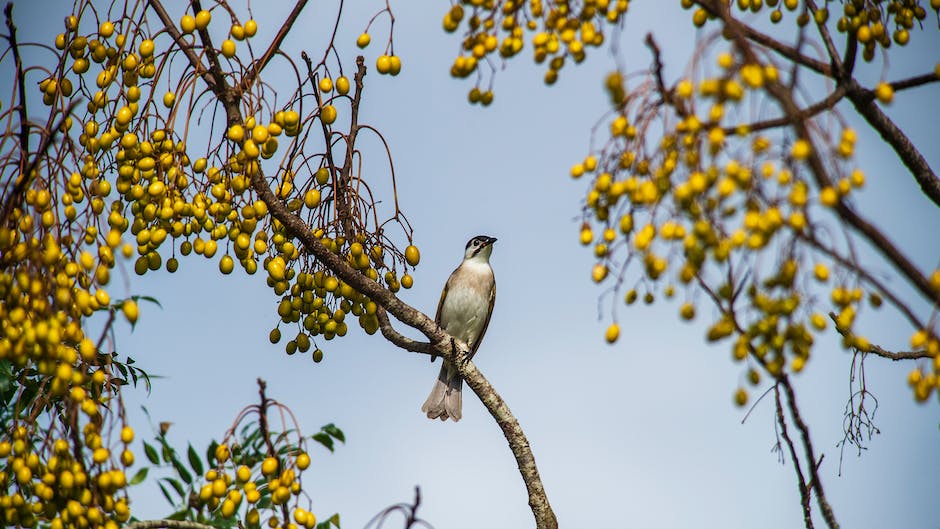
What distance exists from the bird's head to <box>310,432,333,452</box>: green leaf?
6606 mm

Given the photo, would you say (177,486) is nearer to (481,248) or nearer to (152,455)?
(152,455)

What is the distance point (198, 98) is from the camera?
5.03 meters

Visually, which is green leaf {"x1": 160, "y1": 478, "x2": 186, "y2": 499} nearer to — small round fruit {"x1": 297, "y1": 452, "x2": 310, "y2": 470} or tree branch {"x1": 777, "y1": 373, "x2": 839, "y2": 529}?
small round fruit {"x1": 297, "y1": 452, "x2": 310, "y2": 470}

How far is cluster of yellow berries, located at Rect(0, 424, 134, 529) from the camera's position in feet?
12.2

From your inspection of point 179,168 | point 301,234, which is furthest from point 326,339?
point 179,168

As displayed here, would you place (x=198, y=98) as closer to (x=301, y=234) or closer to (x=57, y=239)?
(x=301, y=234)

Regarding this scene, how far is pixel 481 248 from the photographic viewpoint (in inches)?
440

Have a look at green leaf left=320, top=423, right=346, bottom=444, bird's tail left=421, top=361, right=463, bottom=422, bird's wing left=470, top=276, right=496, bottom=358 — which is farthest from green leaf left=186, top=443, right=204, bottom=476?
bird's wing left=470, top=276, right=496, bottom=358

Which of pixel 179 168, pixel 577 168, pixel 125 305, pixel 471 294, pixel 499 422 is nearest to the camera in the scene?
pixel 577 168

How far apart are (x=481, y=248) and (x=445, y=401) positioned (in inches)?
78.5

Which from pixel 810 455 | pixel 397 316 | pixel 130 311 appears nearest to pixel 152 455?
pixel 130 311

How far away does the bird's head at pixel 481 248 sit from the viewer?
11188 millimetres

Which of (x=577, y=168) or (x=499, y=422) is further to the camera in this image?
(x=499, y=422)

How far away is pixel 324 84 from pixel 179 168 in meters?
0.82
